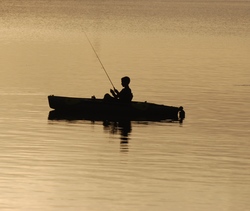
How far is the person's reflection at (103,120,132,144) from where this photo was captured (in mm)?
25250

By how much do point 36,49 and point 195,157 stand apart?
98.0 ft

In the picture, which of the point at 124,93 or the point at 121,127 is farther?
the point at 124,93

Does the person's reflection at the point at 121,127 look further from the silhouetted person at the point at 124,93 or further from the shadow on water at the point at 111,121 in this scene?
the silhouetted person at the point at 124,93

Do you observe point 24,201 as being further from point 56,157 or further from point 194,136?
point 194,136

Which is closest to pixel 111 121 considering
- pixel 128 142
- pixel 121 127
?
pixel 121 127

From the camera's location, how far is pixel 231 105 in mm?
31156

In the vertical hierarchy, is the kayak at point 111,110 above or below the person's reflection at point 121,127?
above

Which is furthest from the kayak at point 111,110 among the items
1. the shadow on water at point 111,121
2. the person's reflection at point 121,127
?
the person's reflection at point 121,127

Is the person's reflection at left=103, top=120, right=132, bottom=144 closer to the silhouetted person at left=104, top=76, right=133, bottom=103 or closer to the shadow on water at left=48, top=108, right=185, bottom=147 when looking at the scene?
the shadow on water at left=48, top=108, right=185, bottom=147

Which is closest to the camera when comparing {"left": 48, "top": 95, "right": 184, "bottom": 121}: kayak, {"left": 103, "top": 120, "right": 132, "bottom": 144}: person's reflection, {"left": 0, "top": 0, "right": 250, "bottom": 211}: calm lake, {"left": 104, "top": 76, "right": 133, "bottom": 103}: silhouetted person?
{"left": 0, "top": 0, "right": 250, "bottom": 211}: calm lake

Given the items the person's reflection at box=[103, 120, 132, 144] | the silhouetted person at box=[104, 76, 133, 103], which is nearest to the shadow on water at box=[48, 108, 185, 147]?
the person's reflection at box=[103, 120, 132, 144]

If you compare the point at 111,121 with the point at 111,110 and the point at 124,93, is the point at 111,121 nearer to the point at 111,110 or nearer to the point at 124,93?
the point at 111,110

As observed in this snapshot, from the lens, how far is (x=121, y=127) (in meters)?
26.4

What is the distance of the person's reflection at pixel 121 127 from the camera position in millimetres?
25250
